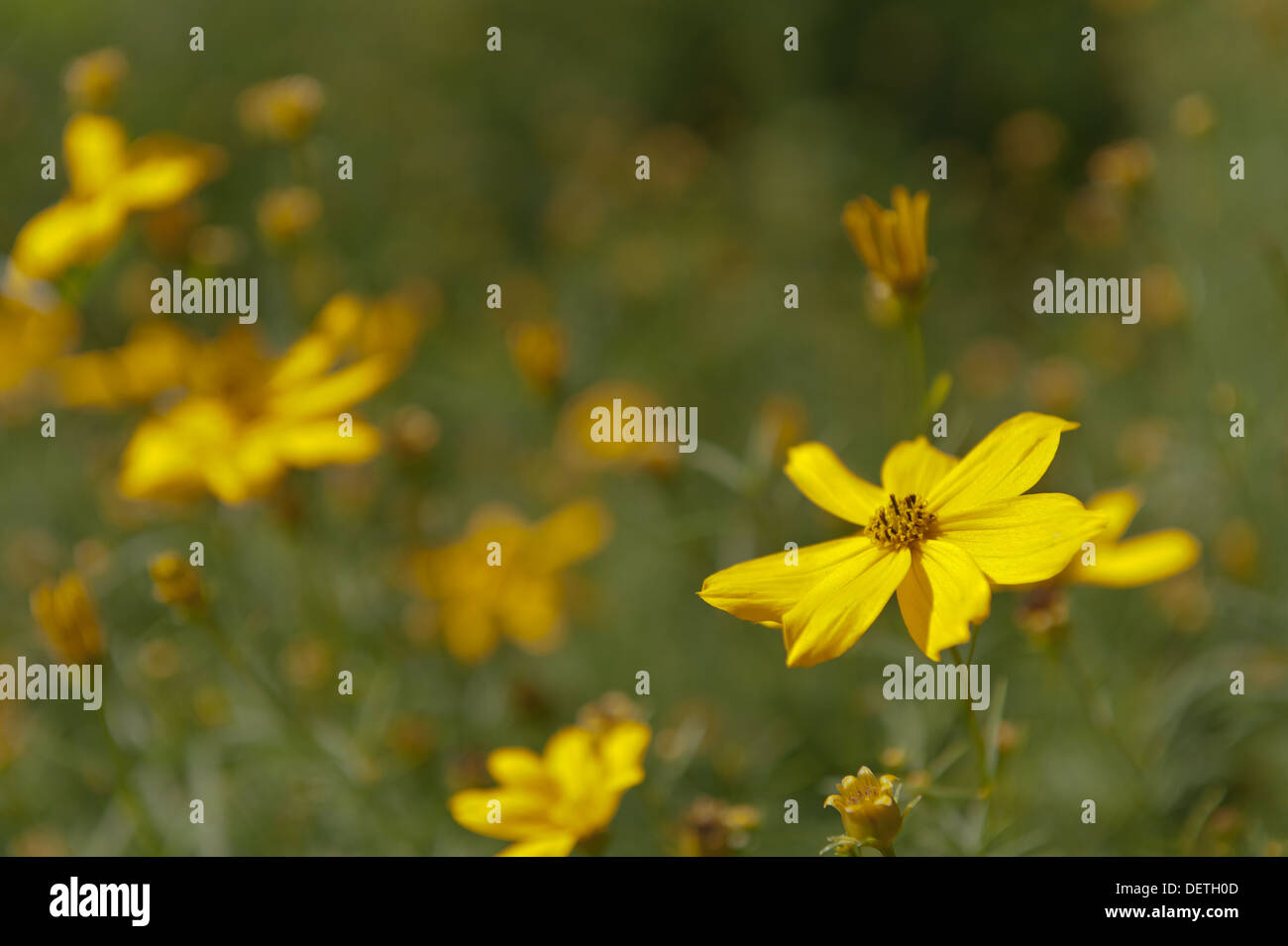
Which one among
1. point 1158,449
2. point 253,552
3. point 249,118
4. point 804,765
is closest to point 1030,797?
point 804,765

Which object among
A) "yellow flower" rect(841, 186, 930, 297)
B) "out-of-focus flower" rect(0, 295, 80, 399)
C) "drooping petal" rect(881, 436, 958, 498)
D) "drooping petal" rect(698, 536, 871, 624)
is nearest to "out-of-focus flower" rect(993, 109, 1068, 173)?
"yellow flower" rect(841, 186, 930, 297)

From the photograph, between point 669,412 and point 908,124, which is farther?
point 908,124

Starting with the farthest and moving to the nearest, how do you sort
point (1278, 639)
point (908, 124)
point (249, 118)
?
point (908, 124), point (249, 118), point (1278, 639)

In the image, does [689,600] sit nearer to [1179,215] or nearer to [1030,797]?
[1030,797]

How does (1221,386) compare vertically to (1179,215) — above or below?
below

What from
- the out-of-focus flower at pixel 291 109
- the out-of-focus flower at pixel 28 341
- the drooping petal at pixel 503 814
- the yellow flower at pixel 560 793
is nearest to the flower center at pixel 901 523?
the yellow flower at pixel 560 793

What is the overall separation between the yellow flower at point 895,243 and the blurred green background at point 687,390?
1.32 feet

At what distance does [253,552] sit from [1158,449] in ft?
5.66

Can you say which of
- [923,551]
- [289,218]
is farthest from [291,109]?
[923,551]

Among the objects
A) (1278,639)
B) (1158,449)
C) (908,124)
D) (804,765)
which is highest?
(908,124)

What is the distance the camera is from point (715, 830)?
43.8 inches

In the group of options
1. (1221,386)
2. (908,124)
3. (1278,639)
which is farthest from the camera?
(908,124)

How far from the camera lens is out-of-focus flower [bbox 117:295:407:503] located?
1.43 meters
